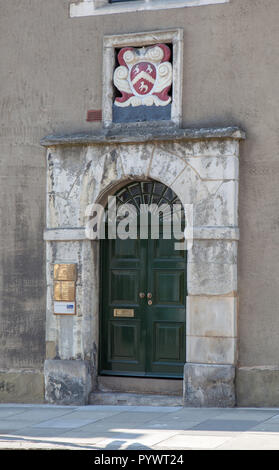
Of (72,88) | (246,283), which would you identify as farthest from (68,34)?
(246,283)

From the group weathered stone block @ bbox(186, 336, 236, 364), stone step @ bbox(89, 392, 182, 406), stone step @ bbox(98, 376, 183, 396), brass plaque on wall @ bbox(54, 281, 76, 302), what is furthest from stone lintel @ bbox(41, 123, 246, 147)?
stone step @ bbox(89, 392, 182, 406)

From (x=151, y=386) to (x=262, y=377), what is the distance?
148 cm

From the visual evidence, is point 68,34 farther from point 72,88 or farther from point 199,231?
point 199,231

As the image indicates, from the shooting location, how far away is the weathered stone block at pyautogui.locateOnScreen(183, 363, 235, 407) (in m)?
9.80

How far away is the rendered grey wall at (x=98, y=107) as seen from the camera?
989cm

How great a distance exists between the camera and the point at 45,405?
34.9 ft

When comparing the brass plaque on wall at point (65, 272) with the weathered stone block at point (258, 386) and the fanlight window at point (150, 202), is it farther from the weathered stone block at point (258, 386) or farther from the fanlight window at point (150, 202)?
the weathered stone block at point (258, 386)

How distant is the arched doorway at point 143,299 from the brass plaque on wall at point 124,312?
0.01m

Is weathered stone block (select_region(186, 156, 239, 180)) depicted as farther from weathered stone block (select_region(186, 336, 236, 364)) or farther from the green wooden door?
weathered stone block (select_region(186, 336, 236, 364))

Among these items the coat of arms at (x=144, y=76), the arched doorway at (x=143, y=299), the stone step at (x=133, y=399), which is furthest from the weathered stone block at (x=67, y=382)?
the coat of arms at (x=144, y=76)

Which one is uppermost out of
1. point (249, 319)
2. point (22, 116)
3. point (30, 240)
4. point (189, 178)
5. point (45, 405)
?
point (22, 116)

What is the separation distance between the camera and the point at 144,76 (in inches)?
416

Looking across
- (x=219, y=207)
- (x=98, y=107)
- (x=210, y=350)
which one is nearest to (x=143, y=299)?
(x=210, y=350)

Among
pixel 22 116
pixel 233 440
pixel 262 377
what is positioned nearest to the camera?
pixel 233 440
